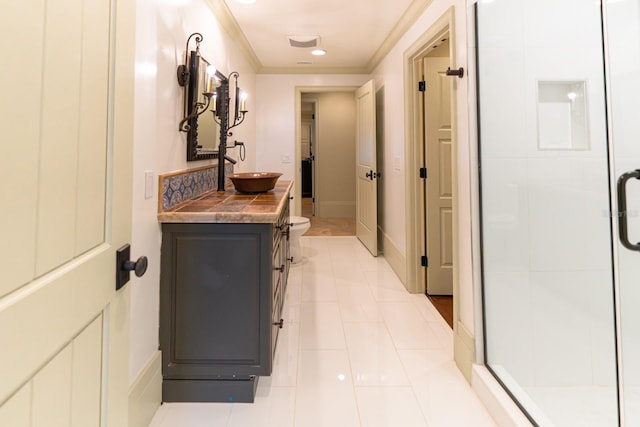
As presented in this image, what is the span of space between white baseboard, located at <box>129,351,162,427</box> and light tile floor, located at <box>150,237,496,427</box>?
0.07m

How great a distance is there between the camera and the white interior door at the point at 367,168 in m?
4.39

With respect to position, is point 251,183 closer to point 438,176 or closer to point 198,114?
point 198,114

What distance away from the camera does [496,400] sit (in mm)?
1662

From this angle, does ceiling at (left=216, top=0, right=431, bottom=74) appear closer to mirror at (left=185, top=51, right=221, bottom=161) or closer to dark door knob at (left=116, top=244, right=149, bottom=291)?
mirror at (left=185, top=51, right=221, bottom=161)

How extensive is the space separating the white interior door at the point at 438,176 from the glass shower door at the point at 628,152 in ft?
6.03

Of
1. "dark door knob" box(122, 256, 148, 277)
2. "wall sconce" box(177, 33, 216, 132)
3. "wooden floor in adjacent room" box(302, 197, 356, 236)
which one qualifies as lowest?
"wooden floor in adjacent room" box(302, 197, 356, 236)

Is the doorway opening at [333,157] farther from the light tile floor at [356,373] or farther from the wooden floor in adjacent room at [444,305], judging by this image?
the light tile floor at [356,373]

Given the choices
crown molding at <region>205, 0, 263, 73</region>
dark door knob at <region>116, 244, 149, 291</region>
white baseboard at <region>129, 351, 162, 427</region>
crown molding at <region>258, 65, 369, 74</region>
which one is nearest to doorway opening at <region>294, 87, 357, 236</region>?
crown molding at <region>258, 65, 369, 74</region>

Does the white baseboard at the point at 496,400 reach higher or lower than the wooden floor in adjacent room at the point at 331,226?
lower

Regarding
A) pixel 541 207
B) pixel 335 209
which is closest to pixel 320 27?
pixel 541 207

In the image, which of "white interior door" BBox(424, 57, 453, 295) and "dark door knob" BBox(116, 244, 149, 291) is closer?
"dark door knob" BBox(116, 244, 149, 291)

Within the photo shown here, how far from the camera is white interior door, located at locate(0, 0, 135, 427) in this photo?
524 mm

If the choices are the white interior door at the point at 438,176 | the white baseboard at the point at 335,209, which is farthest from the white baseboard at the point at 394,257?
the white baseboard at the point at 335,209

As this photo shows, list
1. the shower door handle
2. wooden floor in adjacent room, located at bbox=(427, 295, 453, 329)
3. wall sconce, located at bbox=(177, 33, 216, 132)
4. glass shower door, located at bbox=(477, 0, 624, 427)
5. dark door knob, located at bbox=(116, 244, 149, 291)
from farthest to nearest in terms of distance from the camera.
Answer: wooden floor in adjacent room, located at bbox=(427, 295, 453, 329) < wall sconce, located at bbox=(177, 33, 216, 132) < glass shower door, located at bbox=(477, 0, 624, 427) < the shower door handle < dark door knob, located at bbox=(116, 244, 149, 291)
